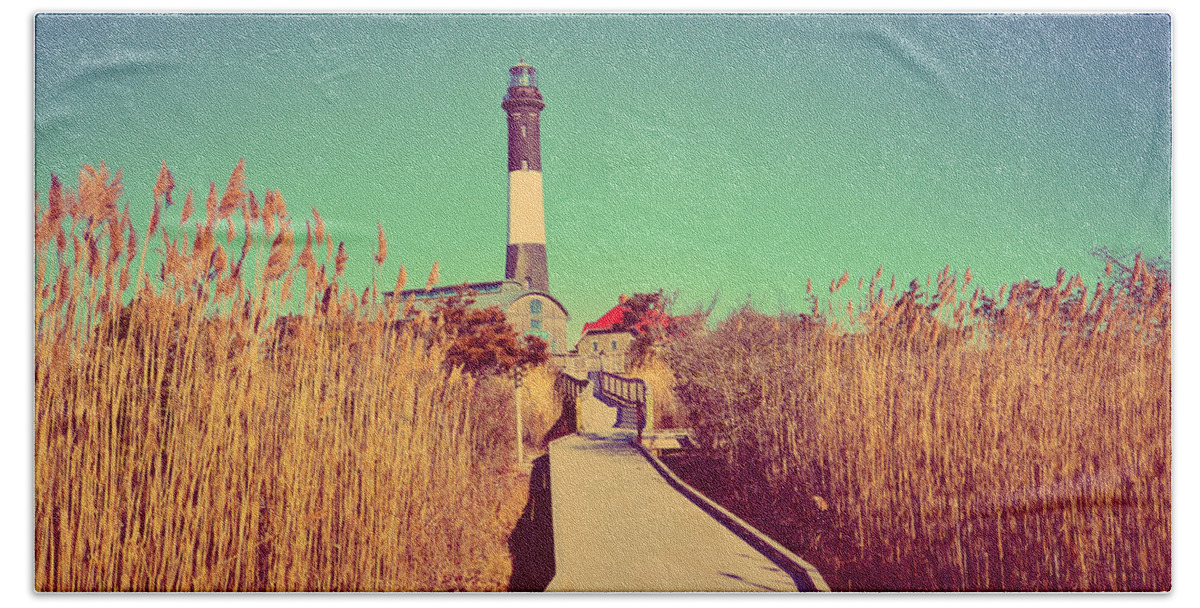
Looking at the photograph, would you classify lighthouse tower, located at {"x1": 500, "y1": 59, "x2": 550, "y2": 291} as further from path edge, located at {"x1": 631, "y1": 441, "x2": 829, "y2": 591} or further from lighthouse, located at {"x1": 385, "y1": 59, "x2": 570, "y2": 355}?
path edge, located at {"x1": 631, "y1": 441, "x2": 829, "y2": 591}

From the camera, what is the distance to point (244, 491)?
3.06m

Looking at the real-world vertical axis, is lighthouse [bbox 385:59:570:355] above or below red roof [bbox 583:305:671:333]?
above

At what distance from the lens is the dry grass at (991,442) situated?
3.29 m

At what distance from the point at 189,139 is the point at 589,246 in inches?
60.3

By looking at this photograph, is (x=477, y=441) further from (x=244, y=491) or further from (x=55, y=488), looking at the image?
(x=55, y=488)

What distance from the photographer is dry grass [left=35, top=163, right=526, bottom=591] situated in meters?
3.04

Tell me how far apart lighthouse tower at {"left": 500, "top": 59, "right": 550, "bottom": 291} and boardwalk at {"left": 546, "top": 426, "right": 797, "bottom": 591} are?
84cm

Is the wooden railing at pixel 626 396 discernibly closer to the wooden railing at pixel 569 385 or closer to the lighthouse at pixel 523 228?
the wooden railing at pixel 569 385

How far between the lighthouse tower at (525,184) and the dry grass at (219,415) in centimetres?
48

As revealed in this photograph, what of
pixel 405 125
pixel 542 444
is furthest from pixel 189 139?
pixel 542 444

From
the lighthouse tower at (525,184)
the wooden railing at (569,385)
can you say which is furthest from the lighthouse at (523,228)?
the wooden railing at (569,385)

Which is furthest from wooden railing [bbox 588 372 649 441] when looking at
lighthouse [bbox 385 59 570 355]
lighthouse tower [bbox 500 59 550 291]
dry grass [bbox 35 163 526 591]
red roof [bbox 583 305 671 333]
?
dry grass [bbox 35 163 526 591]

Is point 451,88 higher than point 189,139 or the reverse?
higher

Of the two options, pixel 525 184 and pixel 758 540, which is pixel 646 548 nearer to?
pixel 758 540
